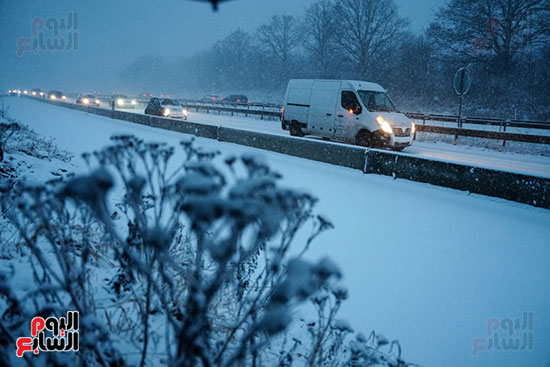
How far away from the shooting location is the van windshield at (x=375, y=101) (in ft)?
43.8

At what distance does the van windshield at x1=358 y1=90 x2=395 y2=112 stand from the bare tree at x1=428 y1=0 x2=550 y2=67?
90.3 feet

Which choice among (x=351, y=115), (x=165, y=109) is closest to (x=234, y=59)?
(x=165, y=109)

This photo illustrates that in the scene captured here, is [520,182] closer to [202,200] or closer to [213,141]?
[202,200]

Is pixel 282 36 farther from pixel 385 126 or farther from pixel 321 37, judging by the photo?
pixel 385 126

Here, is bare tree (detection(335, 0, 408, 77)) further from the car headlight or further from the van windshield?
the car headlight

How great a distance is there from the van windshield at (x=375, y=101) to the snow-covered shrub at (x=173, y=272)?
10.4m

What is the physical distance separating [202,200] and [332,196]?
6.01m

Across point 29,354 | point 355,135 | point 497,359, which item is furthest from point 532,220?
point 355,135

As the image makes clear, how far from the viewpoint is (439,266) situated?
4457mm

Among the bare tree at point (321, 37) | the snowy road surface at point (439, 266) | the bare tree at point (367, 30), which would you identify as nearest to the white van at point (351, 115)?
the snowy road surface at point (439, 266)

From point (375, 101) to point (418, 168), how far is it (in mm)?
5952

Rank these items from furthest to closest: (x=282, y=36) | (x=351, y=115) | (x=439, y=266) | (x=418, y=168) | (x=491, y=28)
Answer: (x=282, y=36), (x=491, y=28), (x=351, y=115), (x=418, y=168), (x=439, y=266)

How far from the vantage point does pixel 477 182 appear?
293 inches

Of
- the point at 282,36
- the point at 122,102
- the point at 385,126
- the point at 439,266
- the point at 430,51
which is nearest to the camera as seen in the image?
the point at 439,266
